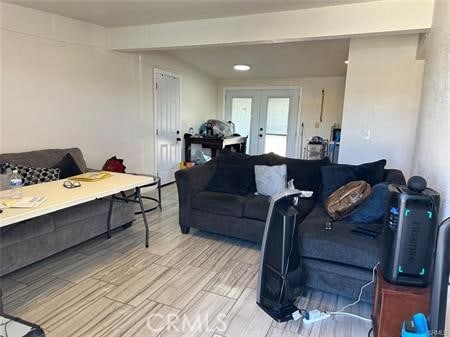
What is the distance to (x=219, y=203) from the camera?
3.18 meters

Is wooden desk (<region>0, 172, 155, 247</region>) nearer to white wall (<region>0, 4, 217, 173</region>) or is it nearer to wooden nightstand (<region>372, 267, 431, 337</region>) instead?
white wall (<region>0, 4, 217, 173</region>)

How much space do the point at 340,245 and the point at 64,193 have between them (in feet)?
6.85

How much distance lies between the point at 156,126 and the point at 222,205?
2542 mm

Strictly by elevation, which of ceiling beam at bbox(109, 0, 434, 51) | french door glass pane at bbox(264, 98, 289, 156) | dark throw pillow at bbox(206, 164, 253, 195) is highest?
ceiling beam at bbox(109, 0, 434, 51)

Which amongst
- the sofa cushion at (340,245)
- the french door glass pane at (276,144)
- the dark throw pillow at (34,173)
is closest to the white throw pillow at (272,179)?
the sofa cushion at (340,245)

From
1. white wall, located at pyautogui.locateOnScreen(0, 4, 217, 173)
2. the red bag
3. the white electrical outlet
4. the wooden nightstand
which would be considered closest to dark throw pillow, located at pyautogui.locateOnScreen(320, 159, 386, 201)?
the white electrical outlet

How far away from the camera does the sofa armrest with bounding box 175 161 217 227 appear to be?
10.8ft

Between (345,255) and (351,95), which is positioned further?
(351,95)

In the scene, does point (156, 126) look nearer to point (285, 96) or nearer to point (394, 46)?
point (285, 96)

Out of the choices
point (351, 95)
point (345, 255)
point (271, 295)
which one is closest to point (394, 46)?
point (351, 95)

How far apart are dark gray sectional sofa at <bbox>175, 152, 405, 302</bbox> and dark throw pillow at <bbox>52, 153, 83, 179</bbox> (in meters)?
1.06

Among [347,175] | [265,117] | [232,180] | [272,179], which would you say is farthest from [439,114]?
[265,117]

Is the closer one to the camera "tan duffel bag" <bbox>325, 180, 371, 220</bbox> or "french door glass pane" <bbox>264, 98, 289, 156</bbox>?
"tan duffel bag" <bbox>325, 180, 371, 220</bbox>

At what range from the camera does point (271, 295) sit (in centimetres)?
207
